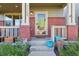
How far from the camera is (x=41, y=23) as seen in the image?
15992 millimetres

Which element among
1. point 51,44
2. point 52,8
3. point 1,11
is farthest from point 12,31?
point 1,11

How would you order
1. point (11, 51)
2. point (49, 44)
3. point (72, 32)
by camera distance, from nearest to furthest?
point (11, 51) → point (49, 44) → point (72, 32)

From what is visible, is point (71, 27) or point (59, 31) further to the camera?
point (59, 31)

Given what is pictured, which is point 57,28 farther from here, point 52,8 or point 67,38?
point 52,8

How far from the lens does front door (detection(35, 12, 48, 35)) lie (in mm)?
15656

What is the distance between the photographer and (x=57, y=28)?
41.4 feet

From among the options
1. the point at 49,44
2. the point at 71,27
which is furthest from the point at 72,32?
the point at 49,44

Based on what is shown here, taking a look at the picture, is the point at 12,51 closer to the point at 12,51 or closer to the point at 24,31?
the point at 12,51

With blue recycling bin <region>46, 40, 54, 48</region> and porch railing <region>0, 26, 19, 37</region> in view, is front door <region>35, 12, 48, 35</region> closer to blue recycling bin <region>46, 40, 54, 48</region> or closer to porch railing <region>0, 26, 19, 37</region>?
porch railing <region>0, 26, 19, 37</region>

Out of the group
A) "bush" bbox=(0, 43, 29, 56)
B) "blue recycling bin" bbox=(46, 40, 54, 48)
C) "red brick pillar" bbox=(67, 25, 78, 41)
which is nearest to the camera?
"bush" bbox=(0, 43, 29, 56)

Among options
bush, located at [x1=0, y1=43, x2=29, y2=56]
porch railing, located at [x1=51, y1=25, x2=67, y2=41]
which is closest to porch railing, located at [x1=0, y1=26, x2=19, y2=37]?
porch railing, located at [x1=51, y1=25, x2=67, y2=41]

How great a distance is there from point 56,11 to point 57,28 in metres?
4.56

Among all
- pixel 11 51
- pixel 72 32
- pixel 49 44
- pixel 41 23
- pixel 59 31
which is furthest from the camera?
pixel 41 23

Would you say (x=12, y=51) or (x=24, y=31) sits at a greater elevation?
(x=24, y=31)
